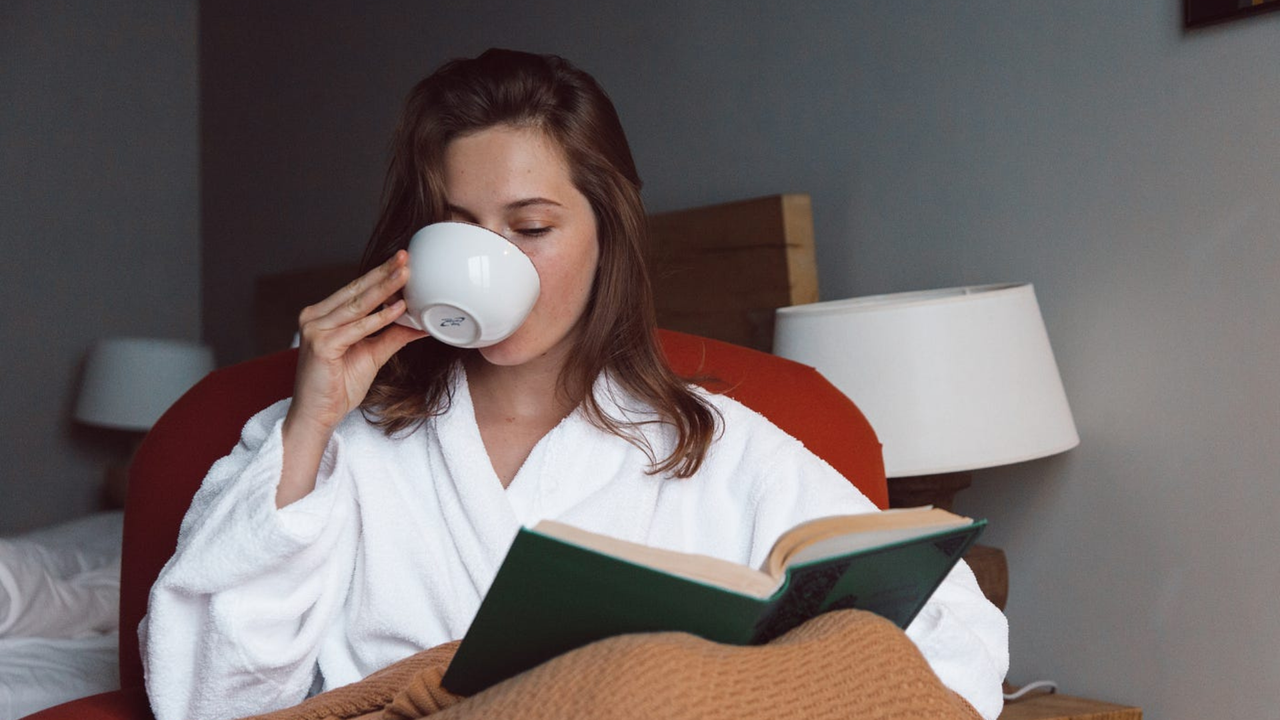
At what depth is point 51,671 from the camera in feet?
5.78

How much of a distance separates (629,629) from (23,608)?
153cm

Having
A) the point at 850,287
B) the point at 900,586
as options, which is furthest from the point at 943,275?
the point at 900,586

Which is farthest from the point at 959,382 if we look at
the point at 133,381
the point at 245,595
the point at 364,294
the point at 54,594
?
the point at 133,381

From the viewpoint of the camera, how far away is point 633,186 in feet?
4.38

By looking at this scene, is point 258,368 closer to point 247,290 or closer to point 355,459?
point 355,459

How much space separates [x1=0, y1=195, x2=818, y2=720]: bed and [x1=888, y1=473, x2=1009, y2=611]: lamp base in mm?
409

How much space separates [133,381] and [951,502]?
266cm

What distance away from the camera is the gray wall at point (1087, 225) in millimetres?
1551

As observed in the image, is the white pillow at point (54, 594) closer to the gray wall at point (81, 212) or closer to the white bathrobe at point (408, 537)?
the white bathrobe at point (408, 537)

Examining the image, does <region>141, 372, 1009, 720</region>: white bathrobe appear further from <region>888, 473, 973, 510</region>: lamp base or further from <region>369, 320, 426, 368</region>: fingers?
<region>888, 473, 973, 510</region>: lamp base

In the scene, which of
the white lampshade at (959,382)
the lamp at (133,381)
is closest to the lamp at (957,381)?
the white lampshade at (959,382)

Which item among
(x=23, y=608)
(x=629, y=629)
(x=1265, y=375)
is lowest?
(x=23, y=608)

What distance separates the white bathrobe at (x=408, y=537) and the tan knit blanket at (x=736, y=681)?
258 millimetres

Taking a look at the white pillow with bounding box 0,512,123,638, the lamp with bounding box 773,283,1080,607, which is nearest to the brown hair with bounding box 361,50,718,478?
the lamp with bounding box 773,283,1080,607
